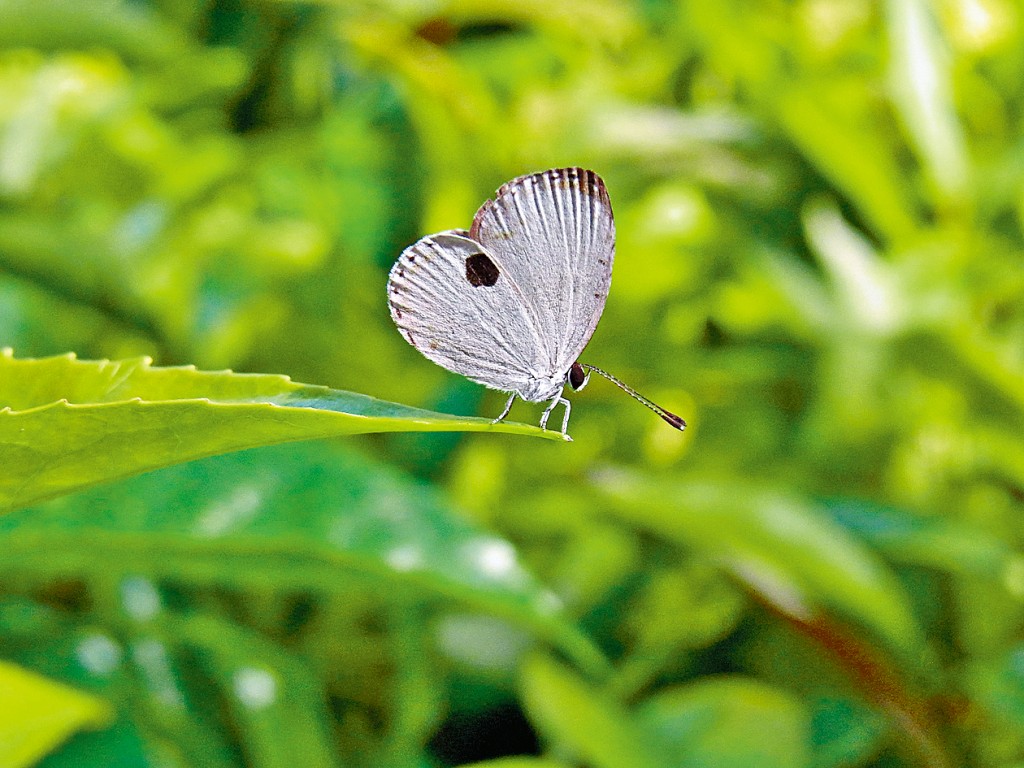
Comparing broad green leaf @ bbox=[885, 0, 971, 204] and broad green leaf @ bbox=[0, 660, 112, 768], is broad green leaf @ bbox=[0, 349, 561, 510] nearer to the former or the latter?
broad green leaf @ bbox=[0, 660, 112, 768]

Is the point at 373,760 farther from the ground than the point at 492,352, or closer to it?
closer to it

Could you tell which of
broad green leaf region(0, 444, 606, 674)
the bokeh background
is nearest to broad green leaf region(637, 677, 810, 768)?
the bokeh background

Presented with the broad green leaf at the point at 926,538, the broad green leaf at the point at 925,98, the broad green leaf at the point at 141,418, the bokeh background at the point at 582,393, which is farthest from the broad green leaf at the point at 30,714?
the broad green leaf at the point at 925,98


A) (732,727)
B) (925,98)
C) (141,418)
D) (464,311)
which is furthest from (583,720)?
(925,98)

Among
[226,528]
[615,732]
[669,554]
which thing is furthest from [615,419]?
[226,528]

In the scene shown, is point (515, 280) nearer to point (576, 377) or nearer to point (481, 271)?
point (481, 271)

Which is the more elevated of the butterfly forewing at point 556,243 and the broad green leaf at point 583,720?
the butterfly forewing at point 556,243

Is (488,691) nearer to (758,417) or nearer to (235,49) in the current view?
(758,417)

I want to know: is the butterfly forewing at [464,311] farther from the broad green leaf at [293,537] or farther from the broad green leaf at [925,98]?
the broad green leaf at [925,98]
